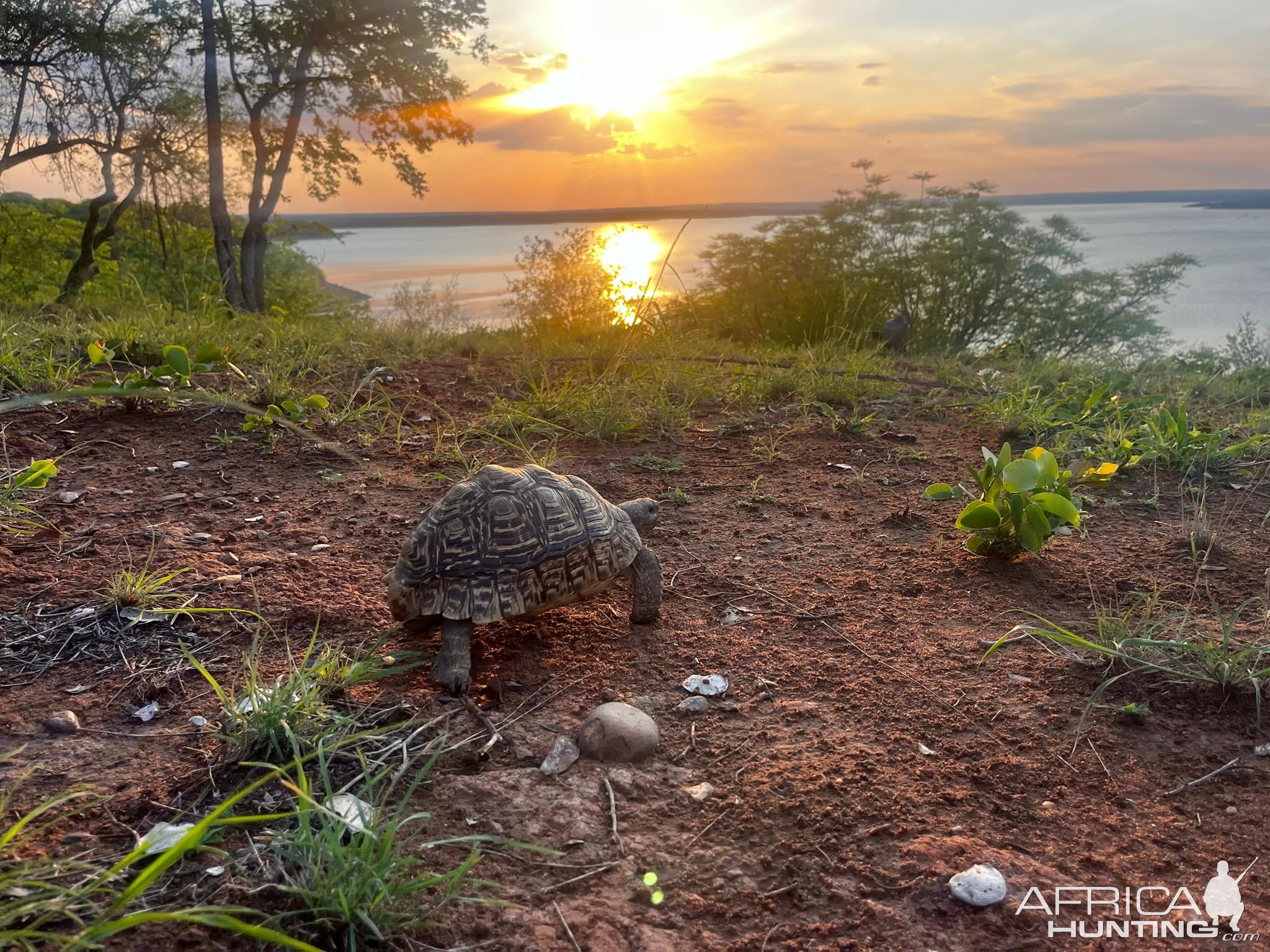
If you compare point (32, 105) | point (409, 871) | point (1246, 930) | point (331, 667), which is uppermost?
point (32, 105)

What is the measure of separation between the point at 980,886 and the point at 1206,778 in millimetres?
751

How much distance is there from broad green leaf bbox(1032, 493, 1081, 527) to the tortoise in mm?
1407

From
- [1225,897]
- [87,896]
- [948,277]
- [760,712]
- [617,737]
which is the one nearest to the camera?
[87,896]

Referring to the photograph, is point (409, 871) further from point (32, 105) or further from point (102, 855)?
point (32, 105)

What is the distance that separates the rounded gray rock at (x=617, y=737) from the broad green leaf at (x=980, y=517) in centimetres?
153

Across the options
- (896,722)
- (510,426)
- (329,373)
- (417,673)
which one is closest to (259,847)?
(417,673)

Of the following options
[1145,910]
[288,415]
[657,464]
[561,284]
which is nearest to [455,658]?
[1145,910]

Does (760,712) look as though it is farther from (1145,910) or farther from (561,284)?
(561,284)

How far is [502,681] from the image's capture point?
92.0 inches

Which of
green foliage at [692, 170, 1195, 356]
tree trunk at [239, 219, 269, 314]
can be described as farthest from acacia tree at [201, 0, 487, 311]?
green foliage at [692, 170, 1195, 356]

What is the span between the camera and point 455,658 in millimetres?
2301

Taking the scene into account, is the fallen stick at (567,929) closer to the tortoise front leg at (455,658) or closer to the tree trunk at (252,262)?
the tortoise front leg at (455,658)

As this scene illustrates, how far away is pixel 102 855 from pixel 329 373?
418 cm

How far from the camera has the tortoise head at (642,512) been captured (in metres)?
3.12
